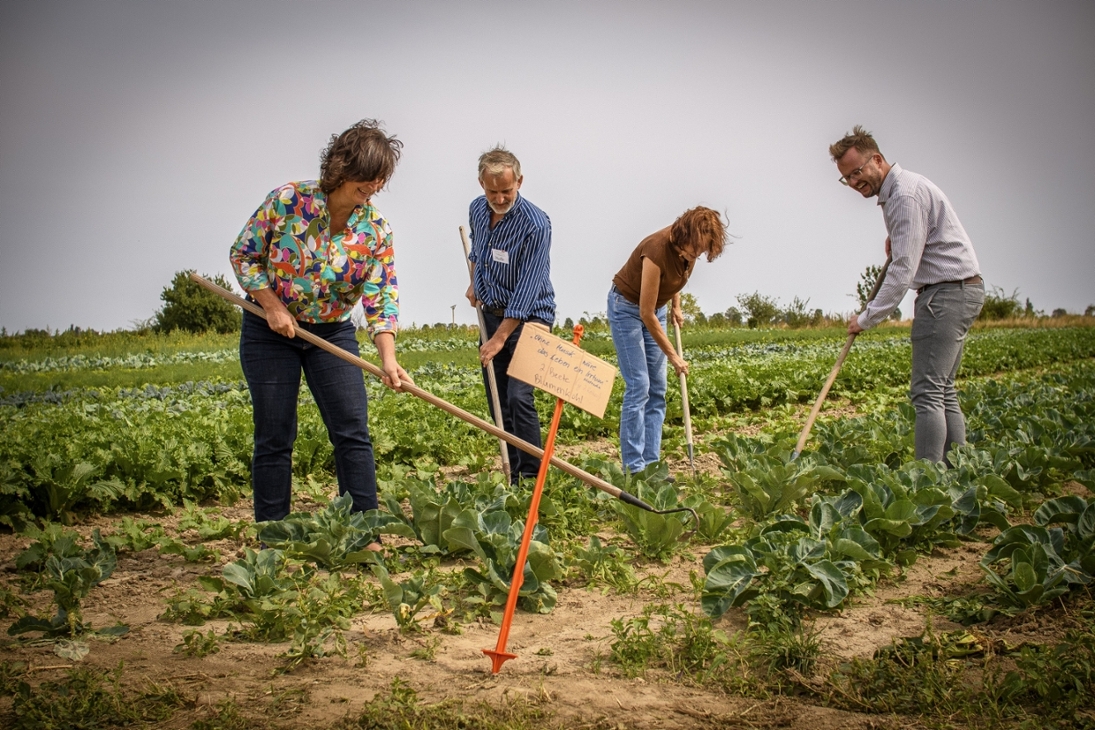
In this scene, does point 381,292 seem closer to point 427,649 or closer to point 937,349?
point 427,649

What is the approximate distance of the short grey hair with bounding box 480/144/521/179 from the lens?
4.42 metres

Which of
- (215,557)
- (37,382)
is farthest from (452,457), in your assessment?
(37,382)

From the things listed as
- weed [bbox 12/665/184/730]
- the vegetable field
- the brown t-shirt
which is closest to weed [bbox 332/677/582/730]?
the vegetable field

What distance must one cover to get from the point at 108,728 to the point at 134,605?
1228mm

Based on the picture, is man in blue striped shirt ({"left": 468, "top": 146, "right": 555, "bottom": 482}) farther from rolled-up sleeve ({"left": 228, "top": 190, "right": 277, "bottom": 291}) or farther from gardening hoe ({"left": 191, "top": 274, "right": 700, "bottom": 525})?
rolled-up sleeve ({"left": 228, "top": 190, "right": 277, "bottom": 291})

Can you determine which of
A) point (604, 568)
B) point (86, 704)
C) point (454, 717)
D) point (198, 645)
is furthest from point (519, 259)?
point (86, 704)

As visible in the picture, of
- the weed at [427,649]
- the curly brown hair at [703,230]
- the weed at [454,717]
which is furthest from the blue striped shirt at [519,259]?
the weed at [454,717]

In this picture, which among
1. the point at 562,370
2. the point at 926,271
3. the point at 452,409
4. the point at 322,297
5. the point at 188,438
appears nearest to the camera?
the point at 562,370

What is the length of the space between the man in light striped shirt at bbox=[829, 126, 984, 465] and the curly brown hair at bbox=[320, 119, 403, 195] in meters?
2.86

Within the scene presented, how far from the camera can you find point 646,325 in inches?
199

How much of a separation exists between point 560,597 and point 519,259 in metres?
2.18

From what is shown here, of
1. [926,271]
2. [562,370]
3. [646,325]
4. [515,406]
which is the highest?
[926,271]

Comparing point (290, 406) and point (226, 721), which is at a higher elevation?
point (290, 406)

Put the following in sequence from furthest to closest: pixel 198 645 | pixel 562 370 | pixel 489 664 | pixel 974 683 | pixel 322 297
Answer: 1. pixel 322 297
2. pixel 562 370
3. pixel 198 645
4. pixel 489 664
5. pixel 974 683
